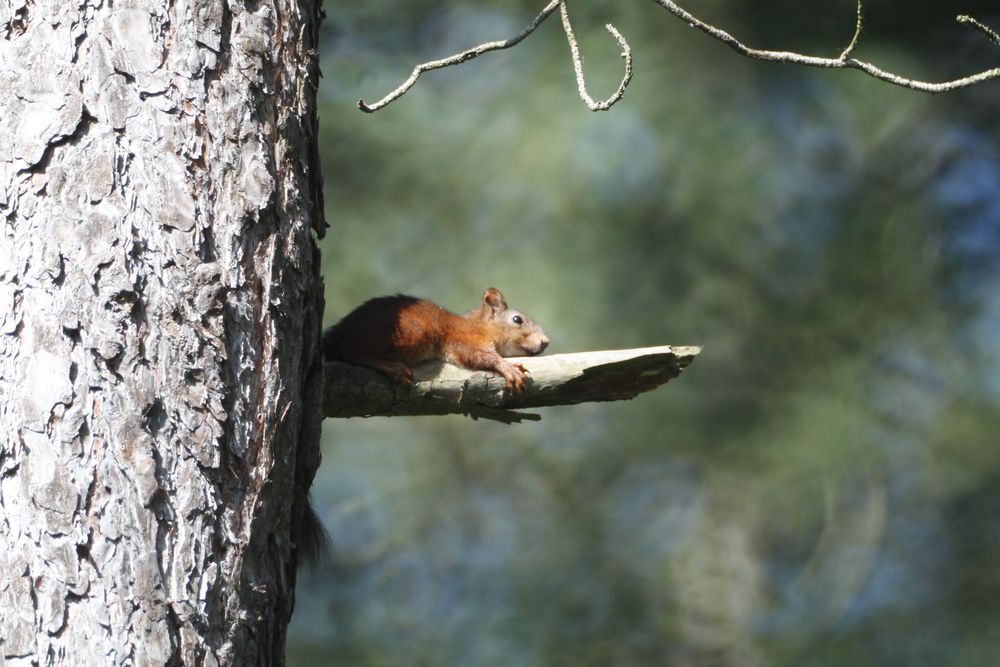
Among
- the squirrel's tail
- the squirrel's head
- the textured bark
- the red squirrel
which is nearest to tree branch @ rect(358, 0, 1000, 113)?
the textured bark

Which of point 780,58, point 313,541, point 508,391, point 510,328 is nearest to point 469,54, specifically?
point 780,58

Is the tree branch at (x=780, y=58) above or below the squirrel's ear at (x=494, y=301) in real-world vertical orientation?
above

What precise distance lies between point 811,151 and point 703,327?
151cm

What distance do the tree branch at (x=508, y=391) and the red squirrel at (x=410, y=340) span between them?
1.6 inches

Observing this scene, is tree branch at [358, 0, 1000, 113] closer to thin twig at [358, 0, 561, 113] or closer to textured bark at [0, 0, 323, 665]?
thin twig at [358, 0, 561, 113]

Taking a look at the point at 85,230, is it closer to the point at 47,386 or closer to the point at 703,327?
the point at 47,386

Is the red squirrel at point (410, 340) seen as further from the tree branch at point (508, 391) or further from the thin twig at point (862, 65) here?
the thin twig at point (862, 65)

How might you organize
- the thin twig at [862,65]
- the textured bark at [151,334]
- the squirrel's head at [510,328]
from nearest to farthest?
1. the textured bark at [151,334]
2. the thin twig at [862,65]
3. the squirrel's head at [510,328]

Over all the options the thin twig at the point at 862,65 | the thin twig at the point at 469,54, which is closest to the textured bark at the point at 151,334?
the thin twig at the point at 469,54

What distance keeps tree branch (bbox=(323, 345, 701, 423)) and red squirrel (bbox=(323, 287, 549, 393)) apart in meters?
0.04

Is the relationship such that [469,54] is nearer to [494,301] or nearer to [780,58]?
[780,58]

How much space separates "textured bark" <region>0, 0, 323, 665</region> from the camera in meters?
1.86

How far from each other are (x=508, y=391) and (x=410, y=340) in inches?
31.0

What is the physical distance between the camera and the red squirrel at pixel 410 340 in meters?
3.06
